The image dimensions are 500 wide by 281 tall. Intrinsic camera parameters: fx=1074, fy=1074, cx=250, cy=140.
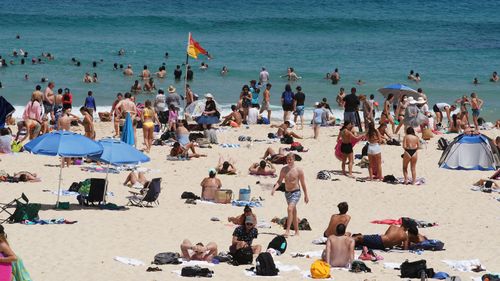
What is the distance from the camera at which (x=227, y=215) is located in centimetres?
1620

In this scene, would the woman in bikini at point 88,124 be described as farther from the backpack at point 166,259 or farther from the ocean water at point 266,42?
the backpack at point 166,259

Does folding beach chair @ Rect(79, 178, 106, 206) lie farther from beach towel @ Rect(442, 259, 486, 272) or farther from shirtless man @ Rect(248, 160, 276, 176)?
beach towel @ Rect(442, 259, 486, 272)

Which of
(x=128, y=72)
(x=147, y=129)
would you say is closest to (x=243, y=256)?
(x=147, y=129)

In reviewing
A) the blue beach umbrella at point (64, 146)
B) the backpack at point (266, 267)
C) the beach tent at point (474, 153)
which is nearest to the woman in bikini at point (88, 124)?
the blue beach umbrella at point (64, 146)

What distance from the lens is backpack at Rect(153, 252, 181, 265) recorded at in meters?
12.8

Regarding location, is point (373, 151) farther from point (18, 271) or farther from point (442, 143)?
point (18, 271)

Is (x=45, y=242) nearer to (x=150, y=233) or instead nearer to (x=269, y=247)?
(x=150, y=233)

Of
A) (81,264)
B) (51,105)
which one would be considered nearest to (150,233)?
(81,264)

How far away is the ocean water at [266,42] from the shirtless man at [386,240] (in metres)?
16.9

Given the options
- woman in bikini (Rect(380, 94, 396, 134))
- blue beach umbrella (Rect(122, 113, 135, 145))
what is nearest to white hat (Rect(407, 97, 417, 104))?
woman in bikini (Rect(380, 94, 396, 134))

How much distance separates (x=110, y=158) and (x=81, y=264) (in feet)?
11.6

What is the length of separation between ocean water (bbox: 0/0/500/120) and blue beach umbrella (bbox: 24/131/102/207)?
45.2 ft

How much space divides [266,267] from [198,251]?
1.00 metres

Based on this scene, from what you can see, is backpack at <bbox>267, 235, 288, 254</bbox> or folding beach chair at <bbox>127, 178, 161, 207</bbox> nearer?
backpack at <bbox>267, 235, 288, 254</bbox>
